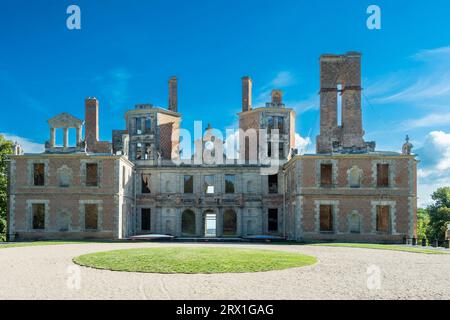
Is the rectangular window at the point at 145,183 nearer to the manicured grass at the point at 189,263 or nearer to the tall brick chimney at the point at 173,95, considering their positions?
the tall brick chimney at the point at 173,95

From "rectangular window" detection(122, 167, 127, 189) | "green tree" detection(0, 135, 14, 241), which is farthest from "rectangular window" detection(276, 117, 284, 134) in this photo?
"green tree" detection(0, 135, 14, 241)

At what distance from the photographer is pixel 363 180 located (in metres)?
34.8

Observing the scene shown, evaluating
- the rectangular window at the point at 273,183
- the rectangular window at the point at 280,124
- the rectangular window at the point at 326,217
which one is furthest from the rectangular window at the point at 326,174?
the rectangular window at the point at 280,124

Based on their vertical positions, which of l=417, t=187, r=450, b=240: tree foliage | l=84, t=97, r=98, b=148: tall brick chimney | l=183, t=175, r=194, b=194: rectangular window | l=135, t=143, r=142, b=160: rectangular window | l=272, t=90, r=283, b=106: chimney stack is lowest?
l=417, t=187, r=450, b=240: tree foliage

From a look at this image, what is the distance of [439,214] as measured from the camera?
59.3 m

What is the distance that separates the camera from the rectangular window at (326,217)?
3500 centimetres

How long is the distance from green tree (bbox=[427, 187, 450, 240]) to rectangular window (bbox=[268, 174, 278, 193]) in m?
23.7

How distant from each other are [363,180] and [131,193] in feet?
67.3

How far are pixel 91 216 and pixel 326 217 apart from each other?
1897 centimetres

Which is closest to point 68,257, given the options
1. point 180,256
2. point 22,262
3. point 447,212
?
point 22,262

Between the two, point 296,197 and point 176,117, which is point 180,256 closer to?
point 296,197

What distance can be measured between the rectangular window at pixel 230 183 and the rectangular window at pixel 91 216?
1240 centimetres

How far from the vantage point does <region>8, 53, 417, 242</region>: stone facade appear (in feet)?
113

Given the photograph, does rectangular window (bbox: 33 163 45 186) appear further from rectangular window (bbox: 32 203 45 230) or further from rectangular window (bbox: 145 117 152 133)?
rectangular window (bbox: 145 117 152 133)
